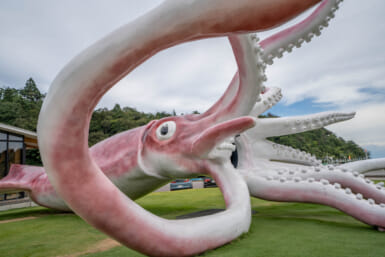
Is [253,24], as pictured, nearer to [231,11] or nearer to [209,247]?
[231,11]

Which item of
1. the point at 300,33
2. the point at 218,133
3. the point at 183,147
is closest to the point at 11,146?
the point at 183,147

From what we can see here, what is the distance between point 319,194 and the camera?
3.71 m

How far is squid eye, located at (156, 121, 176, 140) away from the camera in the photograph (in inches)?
172

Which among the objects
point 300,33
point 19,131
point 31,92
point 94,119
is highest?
point 31,92

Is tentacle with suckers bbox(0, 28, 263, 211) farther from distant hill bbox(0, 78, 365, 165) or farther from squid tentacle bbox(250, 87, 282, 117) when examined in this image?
distant hill bbox(0, 78, 365, 165)

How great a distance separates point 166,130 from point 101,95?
2.81 metres

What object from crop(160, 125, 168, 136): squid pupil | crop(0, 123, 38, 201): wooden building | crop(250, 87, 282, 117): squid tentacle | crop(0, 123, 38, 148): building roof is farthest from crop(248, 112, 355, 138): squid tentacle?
crop(0, 123, 38, 201): wooden building

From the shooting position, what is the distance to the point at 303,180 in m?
3.99

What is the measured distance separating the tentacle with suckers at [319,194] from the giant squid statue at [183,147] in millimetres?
14

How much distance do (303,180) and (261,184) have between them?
0.64m

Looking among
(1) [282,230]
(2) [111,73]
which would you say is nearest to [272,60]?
(1) [282,230]

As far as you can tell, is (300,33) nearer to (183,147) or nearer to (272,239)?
(183,147)

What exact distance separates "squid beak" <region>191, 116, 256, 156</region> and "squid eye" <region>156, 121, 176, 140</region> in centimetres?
56

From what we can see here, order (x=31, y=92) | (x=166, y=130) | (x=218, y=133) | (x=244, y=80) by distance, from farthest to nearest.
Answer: (x=31, y=92) → (x=166, y=130) → (x=244, y=80) → (x=218, y=133)
